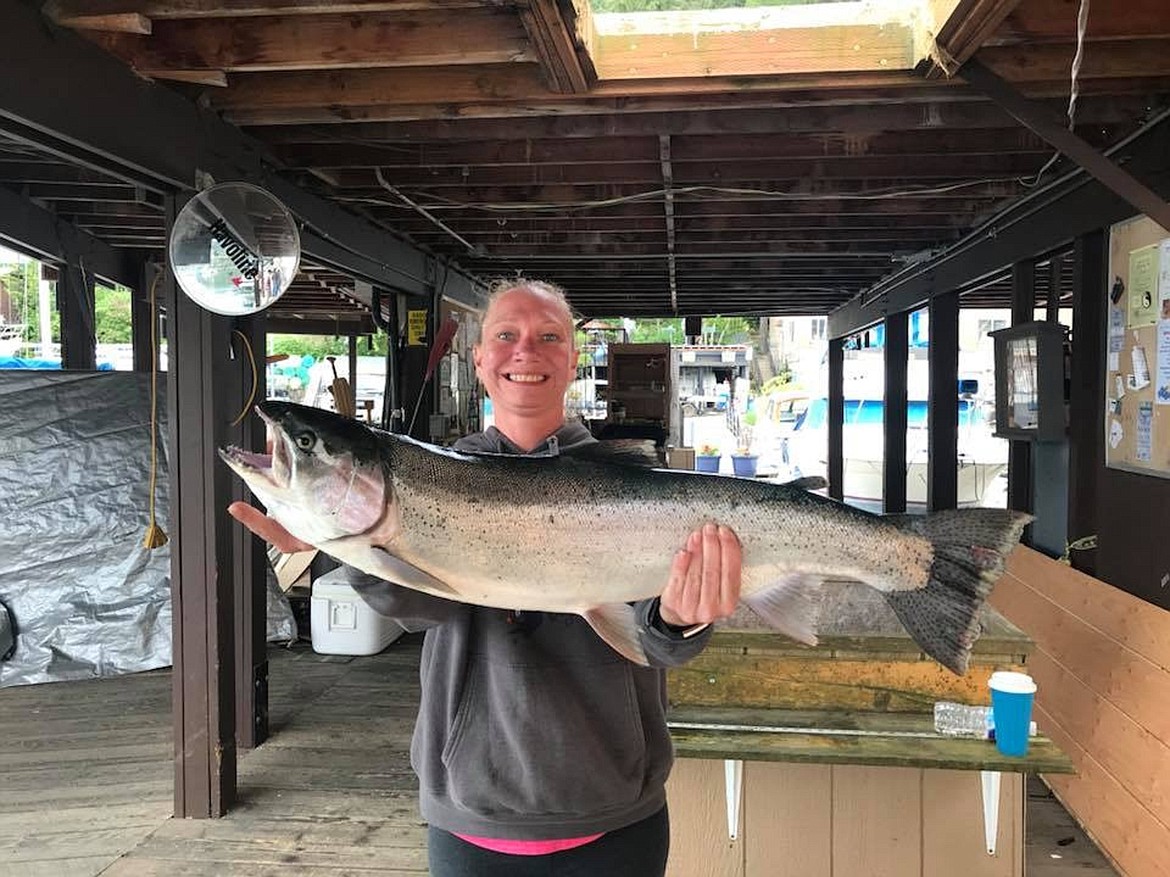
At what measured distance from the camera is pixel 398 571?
1535 millimetres

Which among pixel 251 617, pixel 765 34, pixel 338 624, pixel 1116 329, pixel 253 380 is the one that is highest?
pixel 765 34

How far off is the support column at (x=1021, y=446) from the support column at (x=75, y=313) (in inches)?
275

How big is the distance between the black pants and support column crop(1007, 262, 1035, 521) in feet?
15.4

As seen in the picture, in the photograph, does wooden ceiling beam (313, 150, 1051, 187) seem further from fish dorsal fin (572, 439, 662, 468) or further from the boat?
the boat

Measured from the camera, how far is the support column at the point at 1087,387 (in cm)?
438

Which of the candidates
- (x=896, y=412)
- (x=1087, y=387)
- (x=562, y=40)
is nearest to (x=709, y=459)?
(x=896, y=412)

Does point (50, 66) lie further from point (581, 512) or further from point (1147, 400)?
point (1147, 400)

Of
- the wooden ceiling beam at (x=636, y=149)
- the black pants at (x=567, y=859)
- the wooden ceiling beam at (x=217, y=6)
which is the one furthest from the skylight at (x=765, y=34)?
the black pants at (x=567, y=859)

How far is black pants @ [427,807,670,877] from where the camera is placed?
1672 mm

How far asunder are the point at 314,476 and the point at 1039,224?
5061 millimetres

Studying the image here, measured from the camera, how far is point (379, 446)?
5.23 ft

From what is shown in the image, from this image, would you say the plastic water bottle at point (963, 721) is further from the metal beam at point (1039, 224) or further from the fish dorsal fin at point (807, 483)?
the metal beam at point (1039, 224)

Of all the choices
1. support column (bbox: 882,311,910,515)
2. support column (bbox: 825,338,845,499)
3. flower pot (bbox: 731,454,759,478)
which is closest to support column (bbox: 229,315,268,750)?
support column (bbox: 882,311,910,515)

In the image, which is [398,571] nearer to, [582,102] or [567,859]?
[567,859]
